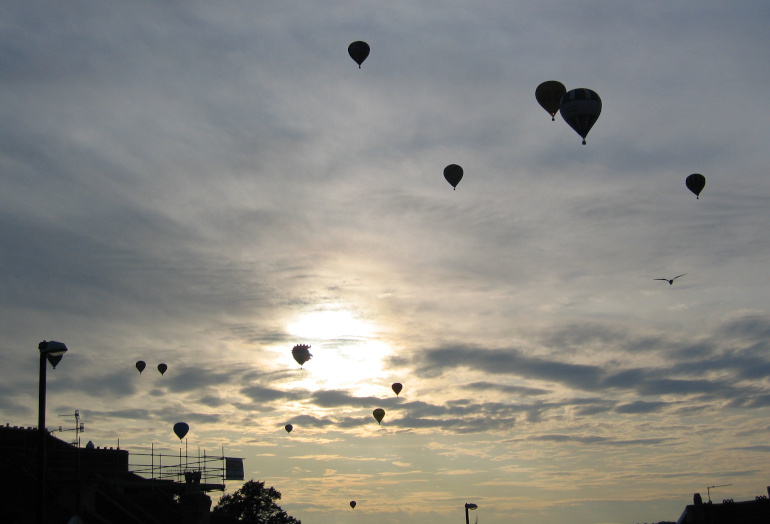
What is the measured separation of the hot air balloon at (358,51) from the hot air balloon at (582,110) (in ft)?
54.9

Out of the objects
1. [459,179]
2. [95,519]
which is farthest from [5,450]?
[459,179]

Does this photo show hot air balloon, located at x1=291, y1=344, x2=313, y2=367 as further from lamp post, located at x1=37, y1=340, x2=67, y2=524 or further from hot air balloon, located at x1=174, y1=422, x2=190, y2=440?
lamp post, located at x1=37, y1=340, x2=67, y2=524

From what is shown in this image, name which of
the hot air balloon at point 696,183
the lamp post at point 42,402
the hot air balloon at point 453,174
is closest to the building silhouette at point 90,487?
the lamp post at point 42,402

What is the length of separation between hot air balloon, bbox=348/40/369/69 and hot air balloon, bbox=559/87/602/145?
16.7 m

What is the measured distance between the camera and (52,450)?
45844mm

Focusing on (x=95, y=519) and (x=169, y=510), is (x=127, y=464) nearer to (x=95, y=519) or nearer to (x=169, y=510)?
(x=169, y=510)

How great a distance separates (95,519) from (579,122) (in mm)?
38165

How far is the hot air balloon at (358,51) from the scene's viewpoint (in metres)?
57.6

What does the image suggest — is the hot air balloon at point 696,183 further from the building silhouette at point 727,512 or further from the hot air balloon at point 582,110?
the building silhouette at point 727,512

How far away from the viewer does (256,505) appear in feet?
332

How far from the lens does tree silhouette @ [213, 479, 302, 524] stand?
99438 mm

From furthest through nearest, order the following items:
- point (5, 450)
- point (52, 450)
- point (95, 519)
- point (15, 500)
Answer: point (52, 450) → point (5, 450) → point (95, 519) → point (15, 500)

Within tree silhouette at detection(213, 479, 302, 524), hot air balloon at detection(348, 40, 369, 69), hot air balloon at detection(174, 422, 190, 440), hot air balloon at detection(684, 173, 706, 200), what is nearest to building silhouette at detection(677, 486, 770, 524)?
hot air balloon at detection(684, 173, 706, 200)

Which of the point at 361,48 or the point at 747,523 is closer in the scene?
the point at 747,523
